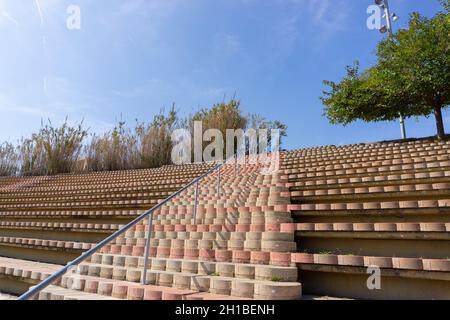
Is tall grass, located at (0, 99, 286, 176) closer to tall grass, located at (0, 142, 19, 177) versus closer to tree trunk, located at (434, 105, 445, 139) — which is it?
tall grass, located at (0, 142, 19, 177)

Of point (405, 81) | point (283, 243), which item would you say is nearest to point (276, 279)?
point (283, 243)

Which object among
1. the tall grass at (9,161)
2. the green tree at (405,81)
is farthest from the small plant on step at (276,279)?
the tall grass at (9,161)

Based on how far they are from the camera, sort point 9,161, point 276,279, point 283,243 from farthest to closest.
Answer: point 9,161, point 283,243, point 276,279

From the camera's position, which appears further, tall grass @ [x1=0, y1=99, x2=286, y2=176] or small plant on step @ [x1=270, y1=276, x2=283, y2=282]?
tall grass @ [x1=0, y1=99, x2=286, y2=176]

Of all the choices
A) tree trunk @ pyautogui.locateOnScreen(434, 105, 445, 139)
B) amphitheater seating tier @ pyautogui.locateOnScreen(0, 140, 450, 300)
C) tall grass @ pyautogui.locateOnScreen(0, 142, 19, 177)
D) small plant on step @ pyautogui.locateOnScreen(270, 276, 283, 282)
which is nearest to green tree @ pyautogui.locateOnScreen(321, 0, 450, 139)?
tree trunk @ pyautogui.locateOnScreen(434, 105, 445, 139)

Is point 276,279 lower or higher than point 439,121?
lower

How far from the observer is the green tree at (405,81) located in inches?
457

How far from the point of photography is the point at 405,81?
12023 mm

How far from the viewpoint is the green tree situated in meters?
11.6

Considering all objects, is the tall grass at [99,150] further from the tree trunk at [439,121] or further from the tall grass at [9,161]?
A: the tree trunk at [439,121]

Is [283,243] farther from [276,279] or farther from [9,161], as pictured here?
[9,161]


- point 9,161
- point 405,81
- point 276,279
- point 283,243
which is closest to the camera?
point 276,279
